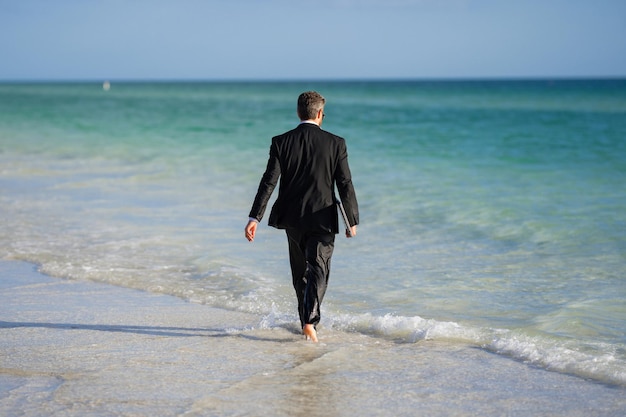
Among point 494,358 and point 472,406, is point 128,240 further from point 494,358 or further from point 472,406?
point 472,406

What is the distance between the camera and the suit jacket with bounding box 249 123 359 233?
5180 millimetres

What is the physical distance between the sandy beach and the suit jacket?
841 millimetres

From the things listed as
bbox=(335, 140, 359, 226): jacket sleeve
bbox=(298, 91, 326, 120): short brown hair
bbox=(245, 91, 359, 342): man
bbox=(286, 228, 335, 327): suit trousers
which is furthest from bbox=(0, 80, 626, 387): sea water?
bbox=(298, 91, 326, 120): short brown hair

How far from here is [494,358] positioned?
5078 mm

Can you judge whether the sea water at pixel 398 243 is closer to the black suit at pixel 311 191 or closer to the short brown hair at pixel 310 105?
the black suit at pixel 311 191

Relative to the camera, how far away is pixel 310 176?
520 cm

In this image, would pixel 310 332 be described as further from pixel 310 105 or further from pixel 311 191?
pixel 310 105

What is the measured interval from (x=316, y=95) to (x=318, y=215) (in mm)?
766

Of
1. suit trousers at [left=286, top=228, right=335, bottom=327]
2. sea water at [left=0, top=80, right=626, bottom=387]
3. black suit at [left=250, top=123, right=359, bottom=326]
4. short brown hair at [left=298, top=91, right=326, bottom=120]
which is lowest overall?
sea water at [left=0, top=80, right=626, bottom=387]

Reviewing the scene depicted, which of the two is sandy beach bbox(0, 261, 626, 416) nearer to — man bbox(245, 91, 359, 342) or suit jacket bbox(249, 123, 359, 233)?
man bbox(245, 91, 359, 342)

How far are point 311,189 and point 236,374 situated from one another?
4.16ft

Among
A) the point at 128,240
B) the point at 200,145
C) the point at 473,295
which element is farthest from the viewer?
the point at 200,145

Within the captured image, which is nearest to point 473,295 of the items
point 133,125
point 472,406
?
point 472,406

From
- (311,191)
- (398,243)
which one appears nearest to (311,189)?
(311,191)
